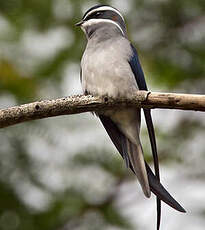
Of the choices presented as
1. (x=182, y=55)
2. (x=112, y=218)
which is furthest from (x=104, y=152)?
(x=182, y=55)

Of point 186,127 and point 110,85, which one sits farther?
point 186,127

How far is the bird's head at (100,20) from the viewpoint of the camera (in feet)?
21.8

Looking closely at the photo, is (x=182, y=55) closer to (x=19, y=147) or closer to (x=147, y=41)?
(x=147, y=41)

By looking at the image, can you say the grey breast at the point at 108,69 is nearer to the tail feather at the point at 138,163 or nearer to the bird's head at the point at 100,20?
the bird's head at the point at 100,20

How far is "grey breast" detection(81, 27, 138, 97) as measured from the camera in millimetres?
5641

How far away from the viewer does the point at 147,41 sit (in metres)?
8.93

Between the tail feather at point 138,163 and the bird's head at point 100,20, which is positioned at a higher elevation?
the bird's head at point 100,20

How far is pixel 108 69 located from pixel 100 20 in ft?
3.15

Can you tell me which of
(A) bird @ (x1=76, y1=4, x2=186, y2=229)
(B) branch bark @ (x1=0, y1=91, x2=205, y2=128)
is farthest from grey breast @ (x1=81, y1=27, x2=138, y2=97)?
(B) branch bark @ (x1=0, y1=91, x2=205, y2=128)

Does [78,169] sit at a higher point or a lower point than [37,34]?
lower

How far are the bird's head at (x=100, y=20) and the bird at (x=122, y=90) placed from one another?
0.95 ft

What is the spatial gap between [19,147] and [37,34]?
159 cm

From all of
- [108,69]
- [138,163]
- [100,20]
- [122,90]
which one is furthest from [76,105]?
[100,20]

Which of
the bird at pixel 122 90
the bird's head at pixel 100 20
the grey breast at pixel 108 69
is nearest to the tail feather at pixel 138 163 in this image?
the bird at pixel 122 90
